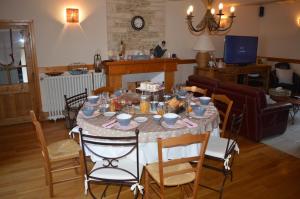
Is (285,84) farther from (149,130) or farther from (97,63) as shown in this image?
(149,130)

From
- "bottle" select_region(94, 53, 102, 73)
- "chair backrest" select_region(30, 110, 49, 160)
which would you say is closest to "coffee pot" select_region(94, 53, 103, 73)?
"bottle" select_region(94, 53, 102, 73)

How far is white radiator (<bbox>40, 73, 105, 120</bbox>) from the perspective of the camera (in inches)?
203

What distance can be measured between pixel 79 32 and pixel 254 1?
4.71m

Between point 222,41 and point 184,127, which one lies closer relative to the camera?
point 184,127

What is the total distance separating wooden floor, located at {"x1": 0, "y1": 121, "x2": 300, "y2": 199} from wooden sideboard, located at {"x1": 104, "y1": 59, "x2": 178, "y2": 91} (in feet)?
6.83

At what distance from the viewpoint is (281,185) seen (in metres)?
3.01

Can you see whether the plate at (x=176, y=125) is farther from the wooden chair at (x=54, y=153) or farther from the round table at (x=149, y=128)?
the wooden chair at (x=54, y=153)

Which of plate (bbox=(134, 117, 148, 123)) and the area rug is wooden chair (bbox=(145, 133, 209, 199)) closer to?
plate (bbox=(134, 117, 148, 123))

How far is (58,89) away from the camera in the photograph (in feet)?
17.2

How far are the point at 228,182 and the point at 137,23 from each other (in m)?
4.30

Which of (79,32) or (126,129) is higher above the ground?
(79,32)

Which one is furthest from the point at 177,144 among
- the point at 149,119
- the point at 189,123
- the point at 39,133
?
the point at 39,133

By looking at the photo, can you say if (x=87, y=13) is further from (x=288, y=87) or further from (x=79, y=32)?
(x=288, y=87)

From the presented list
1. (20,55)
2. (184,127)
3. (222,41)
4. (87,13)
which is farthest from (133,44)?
(184,127)
